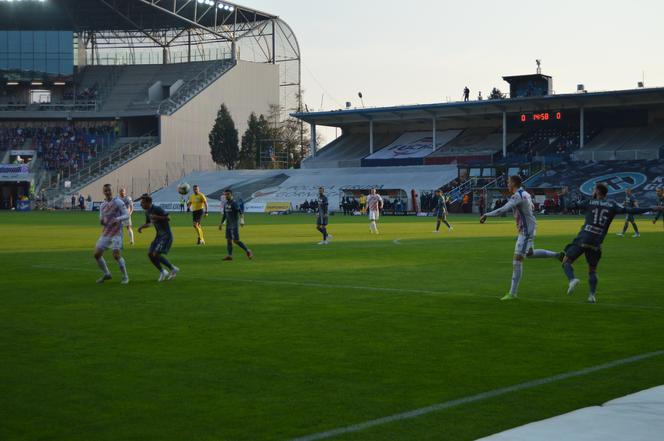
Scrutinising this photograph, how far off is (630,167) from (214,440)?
63.5m

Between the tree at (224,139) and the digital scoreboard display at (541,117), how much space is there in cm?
3039

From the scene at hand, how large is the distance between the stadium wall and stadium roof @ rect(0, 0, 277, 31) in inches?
236

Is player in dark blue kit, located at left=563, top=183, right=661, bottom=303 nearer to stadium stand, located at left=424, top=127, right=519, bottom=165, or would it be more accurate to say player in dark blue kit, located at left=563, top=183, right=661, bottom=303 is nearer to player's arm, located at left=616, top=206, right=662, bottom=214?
player's arm, located at left=616, top=206, right=662, bottom=214

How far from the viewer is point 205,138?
311 ft

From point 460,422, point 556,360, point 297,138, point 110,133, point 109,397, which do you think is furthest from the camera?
point 297,138

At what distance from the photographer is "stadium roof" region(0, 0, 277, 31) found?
3570 inches

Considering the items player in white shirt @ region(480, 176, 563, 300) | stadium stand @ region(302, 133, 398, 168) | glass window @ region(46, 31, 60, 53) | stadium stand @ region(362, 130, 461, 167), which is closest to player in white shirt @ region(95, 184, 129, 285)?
player in white shirt @ region(480, 176, 563, 300)

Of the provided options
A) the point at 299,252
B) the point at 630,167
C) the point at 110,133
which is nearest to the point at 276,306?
the point at 299,252

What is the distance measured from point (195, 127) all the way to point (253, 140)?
21.5ft

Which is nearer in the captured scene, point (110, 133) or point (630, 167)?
point (630, 167)

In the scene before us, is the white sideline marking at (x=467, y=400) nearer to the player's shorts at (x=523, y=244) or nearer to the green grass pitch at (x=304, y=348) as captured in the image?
the green grass pitch at (x=304, y=348)

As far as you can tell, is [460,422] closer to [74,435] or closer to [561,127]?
[74,435]

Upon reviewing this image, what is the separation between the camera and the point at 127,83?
319ft

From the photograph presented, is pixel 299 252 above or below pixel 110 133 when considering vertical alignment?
below
